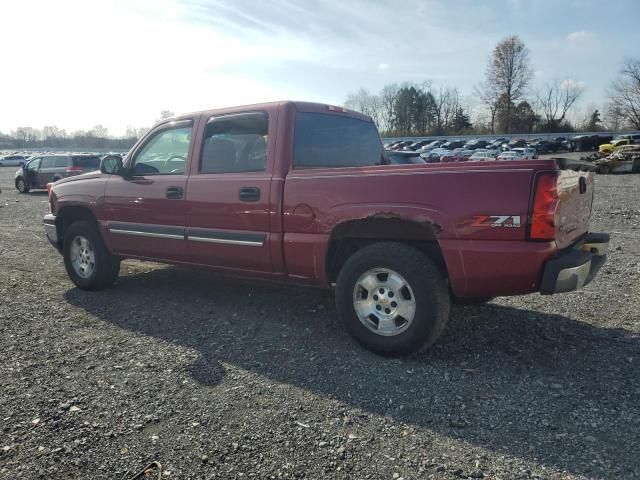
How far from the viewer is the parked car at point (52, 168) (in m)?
19.8

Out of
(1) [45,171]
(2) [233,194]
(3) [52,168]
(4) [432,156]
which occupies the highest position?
(2) [233,194]

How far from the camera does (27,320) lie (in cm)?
472

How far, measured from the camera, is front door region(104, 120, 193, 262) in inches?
191

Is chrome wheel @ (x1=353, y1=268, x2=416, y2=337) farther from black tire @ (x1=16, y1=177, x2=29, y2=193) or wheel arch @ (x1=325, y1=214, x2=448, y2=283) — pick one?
black tire @ (x1=16, y1=177, x2=29, y2=193)

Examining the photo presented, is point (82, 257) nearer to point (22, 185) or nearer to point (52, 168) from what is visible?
point (52, 168)

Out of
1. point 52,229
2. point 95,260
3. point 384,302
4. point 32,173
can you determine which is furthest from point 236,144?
point 32,173

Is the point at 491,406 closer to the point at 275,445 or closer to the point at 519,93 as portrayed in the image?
the point at 275,445

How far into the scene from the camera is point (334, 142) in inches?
184

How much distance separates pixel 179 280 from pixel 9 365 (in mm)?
2591

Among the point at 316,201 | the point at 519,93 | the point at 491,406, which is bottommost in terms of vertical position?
the point at 491,406

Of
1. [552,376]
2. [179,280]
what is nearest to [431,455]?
[552,376]

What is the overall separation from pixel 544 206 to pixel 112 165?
4.24m

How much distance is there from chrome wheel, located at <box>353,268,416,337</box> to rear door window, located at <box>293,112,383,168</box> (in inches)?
47.4

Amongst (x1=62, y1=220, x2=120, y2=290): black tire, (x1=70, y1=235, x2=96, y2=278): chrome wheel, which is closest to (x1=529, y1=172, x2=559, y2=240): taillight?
(x1=62, y1=220, x2=120, y2=290): black tire
